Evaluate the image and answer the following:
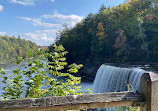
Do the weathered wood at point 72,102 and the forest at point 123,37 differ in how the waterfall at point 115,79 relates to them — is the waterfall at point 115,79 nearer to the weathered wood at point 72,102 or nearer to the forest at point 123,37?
the weathered wood at point 72,102

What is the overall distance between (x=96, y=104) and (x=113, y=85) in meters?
9.66

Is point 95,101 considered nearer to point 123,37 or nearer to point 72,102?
point 72,102

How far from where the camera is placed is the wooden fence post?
1107 millimetres

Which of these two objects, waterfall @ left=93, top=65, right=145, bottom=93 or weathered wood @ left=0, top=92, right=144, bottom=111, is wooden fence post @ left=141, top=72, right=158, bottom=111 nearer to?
weathered wood @ left=0, top=92, right=144, bottom=111

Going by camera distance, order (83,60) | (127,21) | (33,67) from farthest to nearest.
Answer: (83,60), (127,21), (33,67)

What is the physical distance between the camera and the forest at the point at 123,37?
16938mm

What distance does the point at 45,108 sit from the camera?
1168 mm

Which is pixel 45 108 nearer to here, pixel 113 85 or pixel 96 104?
pixel 96 104

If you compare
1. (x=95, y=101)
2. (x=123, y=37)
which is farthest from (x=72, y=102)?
(x=123, y=37)

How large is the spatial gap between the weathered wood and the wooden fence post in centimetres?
6

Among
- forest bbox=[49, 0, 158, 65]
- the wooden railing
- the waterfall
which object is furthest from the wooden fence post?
forest bbox=[49, 0, 158, 65]

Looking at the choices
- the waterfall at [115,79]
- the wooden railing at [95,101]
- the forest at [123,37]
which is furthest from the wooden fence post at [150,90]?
the forest at [123,37]

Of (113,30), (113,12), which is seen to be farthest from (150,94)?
(113,12)

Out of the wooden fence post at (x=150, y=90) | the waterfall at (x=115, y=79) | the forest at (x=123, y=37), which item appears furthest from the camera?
the forest at (x=123, y=37)
